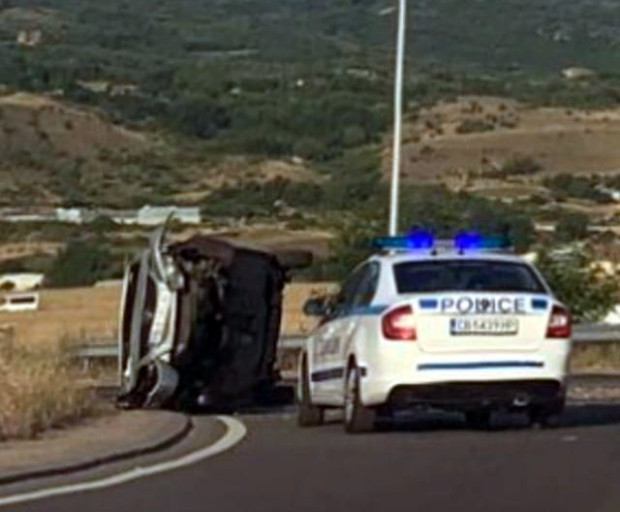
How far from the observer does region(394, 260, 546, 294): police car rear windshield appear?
20.0m

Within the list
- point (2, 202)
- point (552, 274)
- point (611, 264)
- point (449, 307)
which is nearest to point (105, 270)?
point (611, 264)

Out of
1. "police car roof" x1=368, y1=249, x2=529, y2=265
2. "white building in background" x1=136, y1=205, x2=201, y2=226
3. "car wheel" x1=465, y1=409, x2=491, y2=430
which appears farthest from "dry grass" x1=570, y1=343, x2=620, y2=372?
"white building in background" x1=136, y1=205, x2=201, y2=226

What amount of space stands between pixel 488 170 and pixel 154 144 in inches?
747

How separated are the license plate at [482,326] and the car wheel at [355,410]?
1.05 meters

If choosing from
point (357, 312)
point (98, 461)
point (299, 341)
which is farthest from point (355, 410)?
point (299, 341)

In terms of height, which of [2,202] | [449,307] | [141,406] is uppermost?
[449,307]

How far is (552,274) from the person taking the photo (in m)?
42.0

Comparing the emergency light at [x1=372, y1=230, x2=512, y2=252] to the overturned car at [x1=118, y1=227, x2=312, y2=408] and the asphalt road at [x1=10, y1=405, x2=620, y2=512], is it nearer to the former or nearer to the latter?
the asphalt road at [x1=10, y1=405, x2=620, y2=512]

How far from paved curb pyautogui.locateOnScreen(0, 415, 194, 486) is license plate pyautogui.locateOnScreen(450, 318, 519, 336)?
2385 millimetres

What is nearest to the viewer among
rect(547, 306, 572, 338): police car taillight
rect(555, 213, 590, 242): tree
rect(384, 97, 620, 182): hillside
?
rect(547, 306, 572, 338): police car taillight

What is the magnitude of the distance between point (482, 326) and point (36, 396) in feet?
12.3

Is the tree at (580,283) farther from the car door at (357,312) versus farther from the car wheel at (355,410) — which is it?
the car wheel at (355,410)

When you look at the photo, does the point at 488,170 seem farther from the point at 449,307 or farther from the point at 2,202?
the point at 449,307

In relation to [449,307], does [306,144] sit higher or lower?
lower
